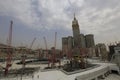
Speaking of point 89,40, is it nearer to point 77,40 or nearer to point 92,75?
point 77,40

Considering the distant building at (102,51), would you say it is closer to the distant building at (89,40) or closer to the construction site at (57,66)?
the construction site at (57,66)

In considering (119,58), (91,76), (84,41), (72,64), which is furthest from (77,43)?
(91,76)

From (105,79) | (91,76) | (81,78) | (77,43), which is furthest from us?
(77,43)

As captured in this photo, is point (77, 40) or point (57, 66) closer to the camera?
point (57, 66)

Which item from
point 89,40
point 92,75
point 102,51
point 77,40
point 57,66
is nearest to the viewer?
point 92,75

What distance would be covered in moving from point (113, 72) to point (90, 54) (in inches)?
1472

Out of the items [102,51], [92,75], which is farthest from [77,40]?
[92,75]

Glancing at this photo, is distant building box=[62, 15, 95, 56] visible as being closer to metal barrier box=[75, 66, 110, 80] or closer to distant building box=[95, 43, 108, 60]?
distant building box=[95, 43, 108, 60]

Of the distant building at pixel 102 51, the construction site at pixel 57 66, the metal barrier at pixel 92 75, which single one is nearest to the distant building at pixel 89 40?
the construction site at pixel 57 66

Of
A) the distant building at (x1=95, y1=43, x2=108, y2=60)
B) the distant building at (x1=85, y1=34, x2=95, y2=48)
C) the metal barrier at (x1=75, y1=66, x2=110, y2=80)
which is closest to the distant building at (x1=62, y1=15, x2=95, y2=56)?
the distant building at (x1=85, y1=34, x2=95, y2=48)

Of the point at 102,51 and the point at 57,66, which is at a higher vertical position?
the point at 102,51

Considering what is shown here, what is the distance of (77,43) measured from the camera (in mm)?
57906

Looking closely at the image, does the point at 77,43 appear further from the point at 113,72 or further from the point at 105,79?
the point at 105,79

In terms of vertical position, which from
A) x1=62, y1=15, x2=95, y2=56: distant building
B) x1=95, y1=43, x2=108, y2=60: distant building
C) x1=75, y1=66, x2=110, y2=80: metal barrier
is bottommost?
x1=75, y1=66, x2=110, y2=80: metal barrier
